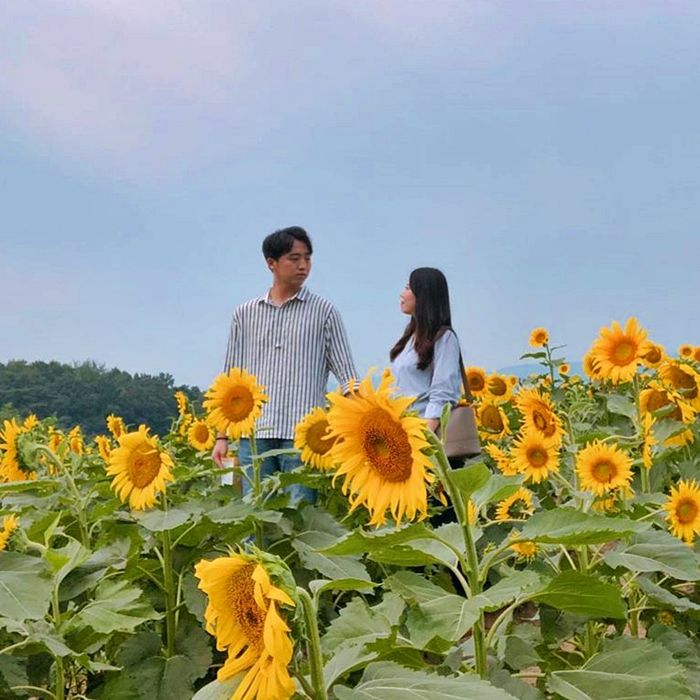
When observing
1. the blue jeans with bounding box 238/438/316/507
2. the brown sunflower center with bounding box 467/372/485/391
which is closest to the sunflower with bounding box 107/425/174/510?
the blue jeans with bounding box 238/438/316/507

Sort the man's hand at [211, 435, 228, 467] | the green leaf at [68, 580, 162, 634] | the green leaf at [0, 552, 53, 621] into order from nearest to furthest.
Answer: the green leaf at [0, 552, 53, 621], the green leaf at [68, 580, 162, 634], the man's hand at [211, 435, 228, 467]

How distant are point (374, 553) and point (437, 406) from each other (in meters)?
2.94

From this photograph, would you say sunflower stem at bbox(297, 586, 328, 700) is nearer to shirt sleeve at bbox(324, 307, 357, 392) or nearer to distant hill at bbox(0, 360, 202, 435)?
shirt sleeve at bbox(324, 307, 357, 392)

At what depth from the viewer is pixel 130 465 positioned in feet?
10.3

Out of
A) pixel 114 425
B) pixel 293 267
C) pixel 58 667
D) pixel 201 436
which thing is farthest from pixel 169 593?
pixel 114 425

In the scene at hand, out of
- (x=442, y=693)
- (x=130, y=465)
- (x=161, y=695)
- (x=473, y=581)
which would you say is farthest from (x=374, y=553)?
(x=130, y=465)

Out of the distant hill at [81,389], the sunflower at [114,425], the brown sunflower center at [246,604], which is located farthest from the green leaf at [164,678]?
the distant hill at [81,389]

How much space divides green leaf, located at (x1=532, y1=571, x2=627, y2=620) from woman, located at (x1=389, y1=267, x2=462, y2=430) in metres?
2.79

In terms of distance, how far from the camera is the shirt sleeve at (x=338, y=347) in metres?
4.85

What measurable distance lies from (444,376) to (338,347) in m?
0.61

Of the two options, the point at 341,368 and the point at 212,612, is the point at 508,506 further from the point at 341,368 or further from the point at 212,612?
the point at 212,612

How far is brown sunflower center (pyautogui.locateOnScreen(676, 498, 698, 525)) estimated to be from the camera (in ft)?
9.32

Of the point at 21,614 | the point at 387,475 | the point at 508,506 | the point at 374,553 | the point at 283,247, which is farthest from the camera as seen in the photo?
the point at 283,247

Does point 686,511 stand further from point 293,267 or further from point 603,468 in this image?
point 293,267
